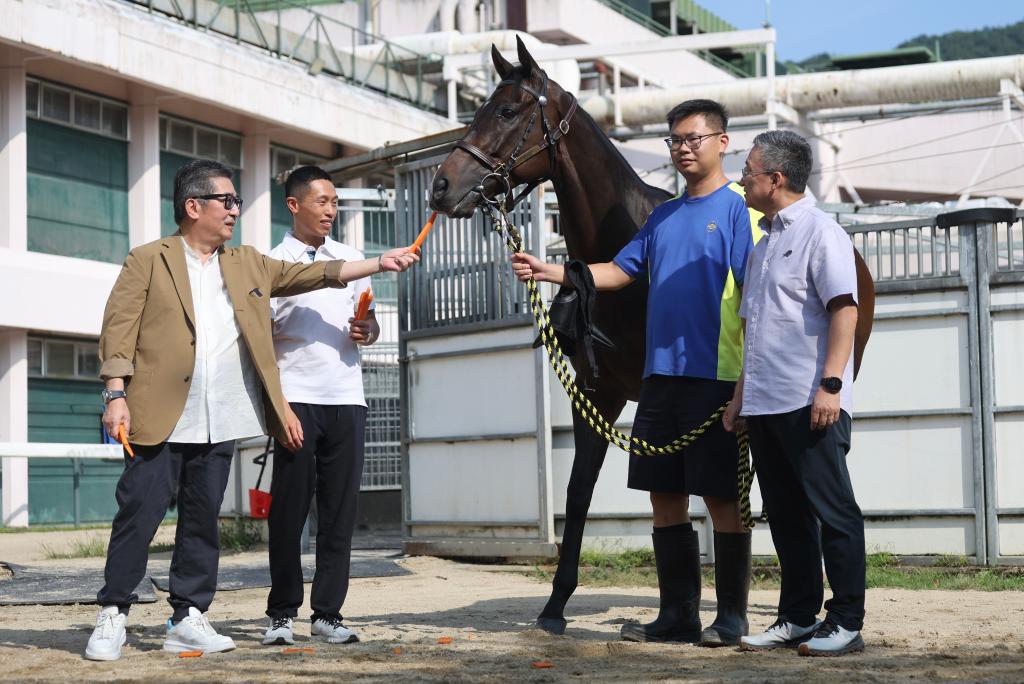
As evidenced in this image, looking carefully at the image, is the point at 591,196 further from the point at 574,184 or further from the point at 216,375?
the point at 216,375

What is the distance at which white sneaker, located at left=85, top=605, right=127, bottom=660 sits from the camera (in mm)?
5152

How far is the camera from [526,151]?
19.0 ft

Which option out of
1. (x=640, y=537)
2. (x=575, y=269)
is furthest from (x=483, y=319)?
(x=575, y=269)

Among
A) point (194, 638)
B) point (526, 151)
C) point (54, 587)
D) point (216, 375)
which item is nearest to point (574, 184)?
point (526, 151)

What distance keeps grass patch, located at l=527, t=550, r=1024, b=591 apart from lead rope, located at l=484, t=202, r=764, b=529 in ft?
8.73

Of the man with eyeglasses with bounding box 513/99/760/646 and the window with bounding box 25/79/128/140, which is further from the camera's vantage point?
the window with bounding box 25/79/128/140

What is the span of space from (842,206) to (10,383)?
39.1 feet

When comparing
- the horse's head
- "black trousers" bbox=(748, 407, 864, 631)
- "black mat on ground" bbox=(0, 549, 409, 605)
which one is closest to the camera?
"black trousers" bbox=(748, 407, 864, 631)

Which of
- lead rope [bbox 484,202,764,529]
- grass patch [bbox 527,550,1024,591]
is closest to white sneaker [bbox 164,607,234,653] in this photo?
lead rope [bbox 484,202,764,529]

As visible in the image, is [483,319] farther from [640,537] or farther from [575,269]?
[575,269]

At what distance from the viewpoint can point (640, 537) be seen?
A: 31.6 feet

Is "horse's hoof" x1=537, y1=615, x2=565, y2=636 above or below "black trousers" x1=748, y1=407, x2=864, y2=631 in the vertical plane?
below

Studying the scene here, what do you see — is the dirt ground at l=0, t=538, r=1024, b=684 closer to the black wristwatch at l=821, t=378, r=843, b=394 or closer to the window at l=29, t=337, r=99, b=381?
the black wristwatch at l=821, t=378, r=843, b=394

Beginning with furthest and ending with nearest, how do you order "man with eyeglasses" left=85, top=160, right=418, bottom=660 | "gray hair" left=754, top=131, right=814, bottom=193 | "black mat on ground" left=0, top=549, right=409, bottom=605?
"black mat on ground" left=0, top=549, right=409, bottom=605
"man with eyeglasses" left=85, top=160, right=418, bottom=660
"gray hair" left=754, top=131, right=814, bottom=193
